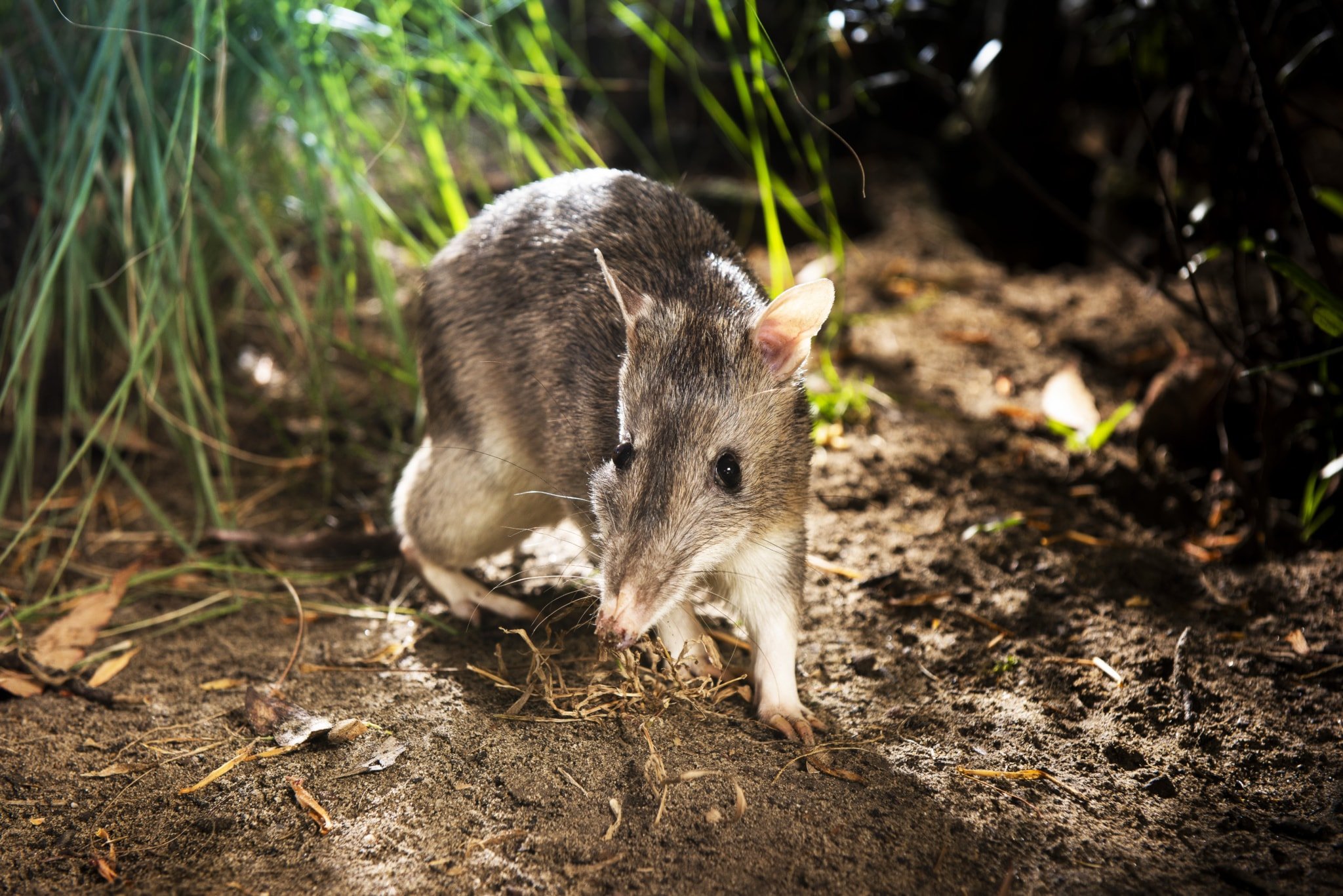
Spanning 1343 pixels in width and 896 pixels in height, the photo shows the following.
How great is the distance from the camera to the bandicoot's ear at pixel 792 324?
101 inches

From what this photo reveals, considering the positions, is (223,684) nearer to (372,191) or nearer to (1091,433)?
(372,191)

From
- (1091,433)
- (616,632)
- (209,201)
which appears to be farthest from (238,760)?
(1091,433)

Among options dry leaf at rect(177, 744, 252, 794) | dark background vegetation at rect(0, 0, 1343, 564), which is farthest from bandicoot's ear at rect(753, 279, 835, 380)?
dry leaf at rect(177, 744, 252, 794)

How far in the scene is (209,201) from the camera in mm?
3797

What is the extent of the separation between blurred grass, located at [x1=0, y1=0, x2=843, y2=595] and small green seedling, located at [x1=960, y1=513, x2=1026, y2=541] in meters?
1.45

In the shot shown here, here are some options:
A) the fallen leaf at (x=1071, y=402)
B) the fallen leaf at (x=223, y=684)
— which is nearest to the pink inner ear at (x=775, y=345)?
the fallen leaf at (x=223, y=684)

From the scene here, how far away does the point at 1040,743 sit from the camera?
2.72 metres

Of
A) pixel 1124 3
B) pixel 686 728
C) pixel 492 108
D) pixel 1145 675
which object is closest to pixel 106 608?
pixel 686 728

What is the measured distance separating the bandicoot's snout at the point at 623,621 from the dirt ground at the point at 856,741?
35cm

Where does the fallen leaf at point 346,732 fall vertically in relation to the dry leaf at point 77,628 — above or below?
above

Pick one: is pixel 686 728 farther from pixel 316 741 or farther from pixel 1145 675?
pixel 1145 675

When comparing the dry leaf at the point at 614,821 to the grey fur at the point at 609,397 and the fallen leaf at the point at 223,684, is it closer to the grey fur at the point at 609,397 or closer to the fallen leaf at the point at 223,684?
the grey fur at the point at 609,397

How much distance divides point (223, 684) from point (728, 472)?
175 centimetres

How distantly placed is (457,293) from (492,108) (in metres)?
1.15
